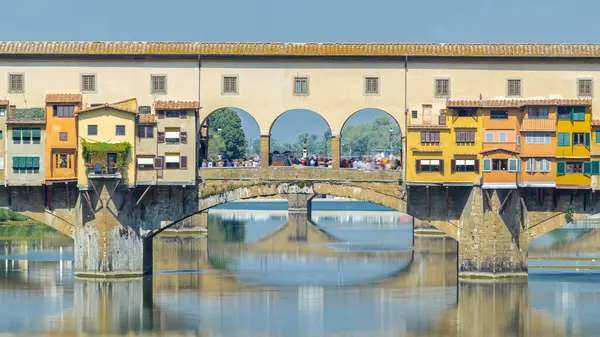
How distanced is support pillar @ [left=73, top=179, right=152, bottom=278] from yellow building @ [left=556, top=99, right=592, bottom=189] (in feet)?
60.3

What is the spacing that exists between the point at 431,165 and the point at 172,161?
36.5 feet

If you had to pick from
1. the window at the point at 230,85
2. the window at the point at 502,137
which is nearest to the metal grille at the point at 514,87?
the window at the point at 502,137

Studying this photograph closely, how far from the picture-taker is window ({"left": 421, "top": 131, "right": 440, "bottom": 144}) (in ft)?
185

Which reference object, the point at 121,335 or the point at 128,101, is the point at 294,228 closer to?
the point at 128,101

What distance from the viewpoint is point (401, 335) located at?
4534 cm

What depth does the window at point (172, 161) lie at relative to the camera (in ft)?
184

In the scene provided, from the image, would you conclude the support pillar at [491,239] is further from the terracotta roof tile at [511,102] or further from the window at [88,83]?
the window at [88,83]

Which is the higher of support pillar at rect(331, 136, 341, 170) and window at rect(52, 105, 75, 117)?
window at rect(52, 105, 75, 117)

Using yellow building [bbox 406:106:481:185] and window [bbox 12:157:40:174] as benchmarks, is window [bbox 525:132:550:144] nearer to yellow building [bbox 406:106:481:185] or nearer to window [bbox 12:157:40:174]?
yellow building [bbox 406:106:481:185]

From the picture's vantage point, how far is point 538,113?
5581cm

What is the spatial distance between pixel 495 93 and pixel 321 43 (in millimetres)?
7928

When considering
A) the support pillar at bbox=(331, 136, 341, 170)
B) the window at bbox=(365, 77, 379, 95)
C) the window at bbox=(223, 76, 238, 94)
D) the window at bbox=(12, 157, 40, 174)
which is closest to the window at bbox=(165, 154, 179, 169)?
the window at bbox=(223, 76, 238, 94)

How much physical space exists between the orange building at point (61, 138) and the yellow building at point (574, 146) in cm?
2064

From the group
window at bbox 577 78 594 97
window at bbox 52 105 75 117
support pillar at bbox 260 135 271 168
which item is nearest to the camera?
window at bbox 52 105 75 117
